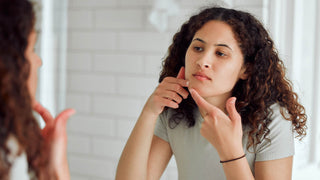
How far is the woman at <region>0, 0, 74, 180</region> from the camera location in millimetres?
478

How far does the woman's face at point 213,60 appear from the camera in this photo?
0.98m

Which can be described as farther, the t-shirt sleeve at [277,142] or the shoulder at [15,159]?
the t-shirt sleeve at [277,142]

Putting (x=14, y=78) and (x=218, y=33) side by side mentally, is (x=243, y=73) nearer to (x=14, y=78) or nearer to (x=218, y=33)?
(x=218, y=33)

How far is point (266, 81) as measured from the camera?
108 cm

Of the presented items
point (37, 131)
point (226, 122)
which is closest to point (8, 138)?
point (37, 131)

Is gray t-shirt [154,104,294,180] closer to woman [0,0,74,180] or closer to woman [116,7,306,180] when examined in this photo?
woman [116,7,306,180]

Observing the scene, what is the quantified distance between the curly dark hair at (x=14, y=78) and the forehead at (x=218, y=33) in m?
0.59

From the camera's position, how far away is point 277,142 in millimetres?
1010

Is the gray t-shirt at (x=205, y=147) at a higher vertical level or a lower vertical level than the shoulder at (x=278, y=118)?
lower

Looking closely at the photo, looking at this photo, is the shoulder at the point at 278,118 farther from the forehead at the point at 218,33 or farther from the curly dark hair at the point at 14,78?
the curly dark hair at the point at 14,78

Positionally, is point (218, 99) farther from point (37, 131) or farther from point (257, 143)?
point (37, 131)

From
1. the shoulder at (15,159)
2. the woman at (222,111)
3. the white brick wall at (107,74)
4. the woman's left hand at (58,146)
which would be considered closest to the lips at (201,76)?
the woman at (222,111)

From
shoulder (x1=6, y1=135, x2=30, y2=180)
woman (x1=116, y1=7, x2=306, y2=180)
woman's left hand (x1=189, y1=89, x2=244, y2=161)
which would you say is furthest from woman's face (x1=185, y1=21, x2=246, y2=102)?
shoulder (x1=6, y1=135, x2=30, y2=180)

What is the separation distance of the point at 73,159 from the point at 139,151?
3.47ft
